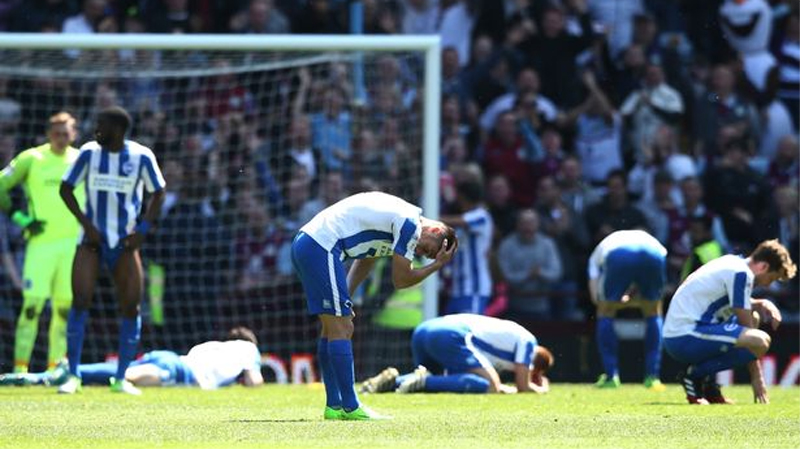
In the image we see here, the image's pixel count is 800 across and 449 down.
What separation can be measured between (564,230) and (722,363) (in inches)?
269

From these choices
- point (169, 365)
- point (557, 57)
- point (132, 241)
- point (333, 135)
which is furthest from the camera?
point (557, 57)

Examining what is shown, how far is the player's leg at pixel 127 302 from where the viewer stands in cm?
1566

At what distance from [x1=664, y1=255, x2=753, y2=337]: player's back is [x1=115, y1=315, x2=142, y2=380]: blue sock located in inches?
177

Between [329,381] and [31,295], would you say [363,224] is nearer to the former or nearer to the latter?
[329,381]

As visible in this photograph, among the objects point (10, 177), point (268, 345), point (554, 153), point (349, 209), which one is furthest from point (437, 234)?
point (554, 153)

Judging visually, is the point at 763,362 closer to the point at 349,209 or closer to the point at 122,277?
the point at 122,277

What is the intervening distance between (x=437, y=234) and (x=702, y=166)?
36.5ft

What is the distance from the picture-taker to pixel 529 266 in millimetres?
20672

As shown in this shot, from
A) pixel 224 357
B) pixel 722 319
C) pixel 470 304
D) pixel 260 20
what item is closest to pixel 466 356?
pixel 224 357

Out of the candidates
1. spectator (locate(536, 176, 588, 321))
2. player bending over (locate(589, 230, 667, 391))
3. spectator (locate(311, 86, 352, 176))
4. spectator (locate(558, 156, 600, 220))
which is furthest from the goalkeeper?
spectator (locate(558, 156, 600, 220))

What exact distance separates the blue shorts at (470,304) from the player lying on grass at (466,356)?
316 cm

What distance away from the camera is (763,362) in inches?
786

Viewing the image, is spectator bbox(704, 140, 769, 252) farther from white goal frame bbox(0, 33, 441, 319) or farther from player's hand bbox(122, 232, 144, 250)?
player's hand bbox(122, 232, 144, 250)

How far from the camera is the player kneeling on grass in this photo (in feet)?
46.5
